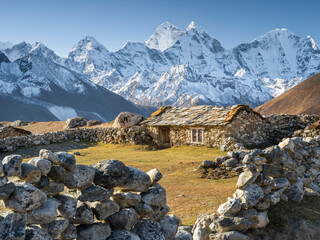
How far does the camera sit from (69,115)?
A: 175m

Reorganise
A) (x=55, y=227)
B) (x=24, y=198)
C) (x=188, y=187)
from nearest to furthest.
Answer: (x=24, y=198) < (x=55, y=227) < (x=188, y=187)

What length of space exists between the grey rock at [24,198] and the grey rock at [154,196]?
2282 mm

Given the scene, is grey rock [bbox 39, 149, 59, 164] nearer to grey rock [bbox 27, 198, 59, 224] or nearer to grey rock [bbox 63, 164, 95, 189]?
grey rock [bbox 63, 164, 95, 189]

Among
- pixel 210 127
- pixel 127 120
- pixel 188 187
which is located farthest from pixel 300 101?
pixel 188 187

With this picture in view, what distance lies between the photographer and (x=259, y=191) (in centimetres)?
777

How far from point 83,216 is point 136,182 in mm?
1240

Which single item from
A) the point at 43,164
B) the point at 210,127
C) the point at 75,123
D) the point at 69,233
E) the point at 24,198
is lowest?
the point at 69,233

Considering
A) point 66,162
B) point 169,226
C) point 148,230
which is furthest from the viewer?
point 169,226

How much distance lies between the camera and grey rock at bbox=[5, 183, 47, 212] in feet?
13.3

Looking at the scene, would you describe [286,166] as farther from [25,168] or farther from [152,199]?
[25,168]

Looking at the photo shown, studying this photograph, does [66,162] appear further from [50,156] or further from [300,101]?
[300,101]

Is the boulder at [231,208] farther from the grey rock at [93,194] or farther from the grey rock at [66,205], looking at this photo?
the grey rock at [66,205]

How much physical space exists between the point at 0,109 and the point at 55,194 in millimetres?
168985

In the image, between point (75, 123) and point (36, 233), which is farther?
point (75, 123)
